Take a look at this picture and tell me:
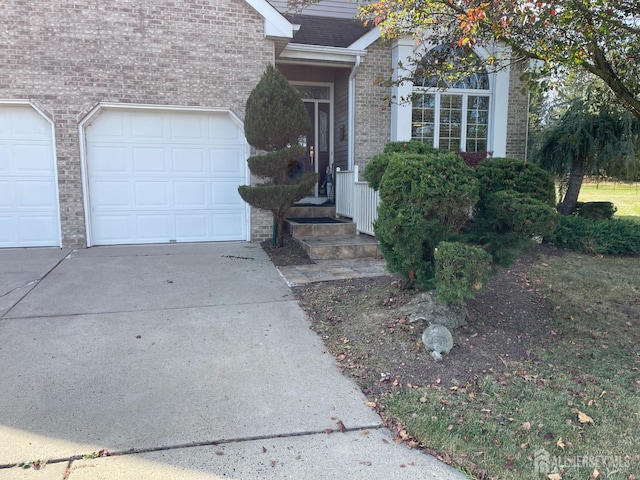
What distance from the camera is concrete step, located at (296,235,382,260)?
7668 millimetres

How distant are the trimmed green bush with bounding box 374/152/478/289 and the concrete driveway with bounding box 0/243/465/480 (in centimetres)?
128

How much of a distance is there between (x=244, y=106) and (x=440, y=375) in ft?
21.6

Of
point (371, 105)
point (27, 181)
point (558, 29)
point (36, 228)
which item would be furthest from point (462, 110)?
point (36, 228)

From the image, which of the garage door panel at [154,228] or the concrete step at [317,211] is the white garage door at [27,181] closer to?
the garage door panel at [154,228]

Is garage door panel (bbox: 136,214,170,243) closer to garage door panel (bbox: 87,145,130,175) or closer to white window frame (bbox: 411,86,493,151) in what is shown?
garage door panel (bbox: 87,145,130,175)

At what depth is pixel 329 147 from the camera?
11.5 metres

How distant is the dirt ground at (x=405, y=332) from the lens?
3.70m

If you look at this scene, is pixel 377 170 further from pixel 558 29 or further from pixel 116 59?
pixel 116 59

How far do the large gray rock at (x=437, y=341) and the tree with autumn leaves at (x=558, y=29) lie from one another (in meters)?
2.37

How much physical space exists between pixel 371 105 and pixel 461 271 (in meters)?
6.73

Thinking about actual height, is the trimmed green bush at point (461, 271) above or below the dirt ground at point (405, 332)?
above

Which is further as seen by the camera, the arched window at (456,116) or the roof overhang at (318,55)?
the arched window at (456,116)

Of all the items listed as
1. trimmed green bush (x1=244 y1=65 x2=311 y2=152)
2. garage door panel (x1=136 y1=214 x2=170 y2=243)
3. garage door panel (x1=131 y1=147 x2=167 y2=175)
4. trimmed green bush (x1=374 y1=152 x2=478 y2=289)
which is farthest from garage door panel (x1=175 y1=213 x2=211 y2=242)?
trimmed green bush (x1=374 y1=152 x2=478 y2=289)

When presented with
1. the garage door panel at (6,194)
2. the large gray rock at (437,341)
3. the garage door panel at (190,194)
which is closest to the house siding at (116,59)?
the garage door panel at (6,194)
